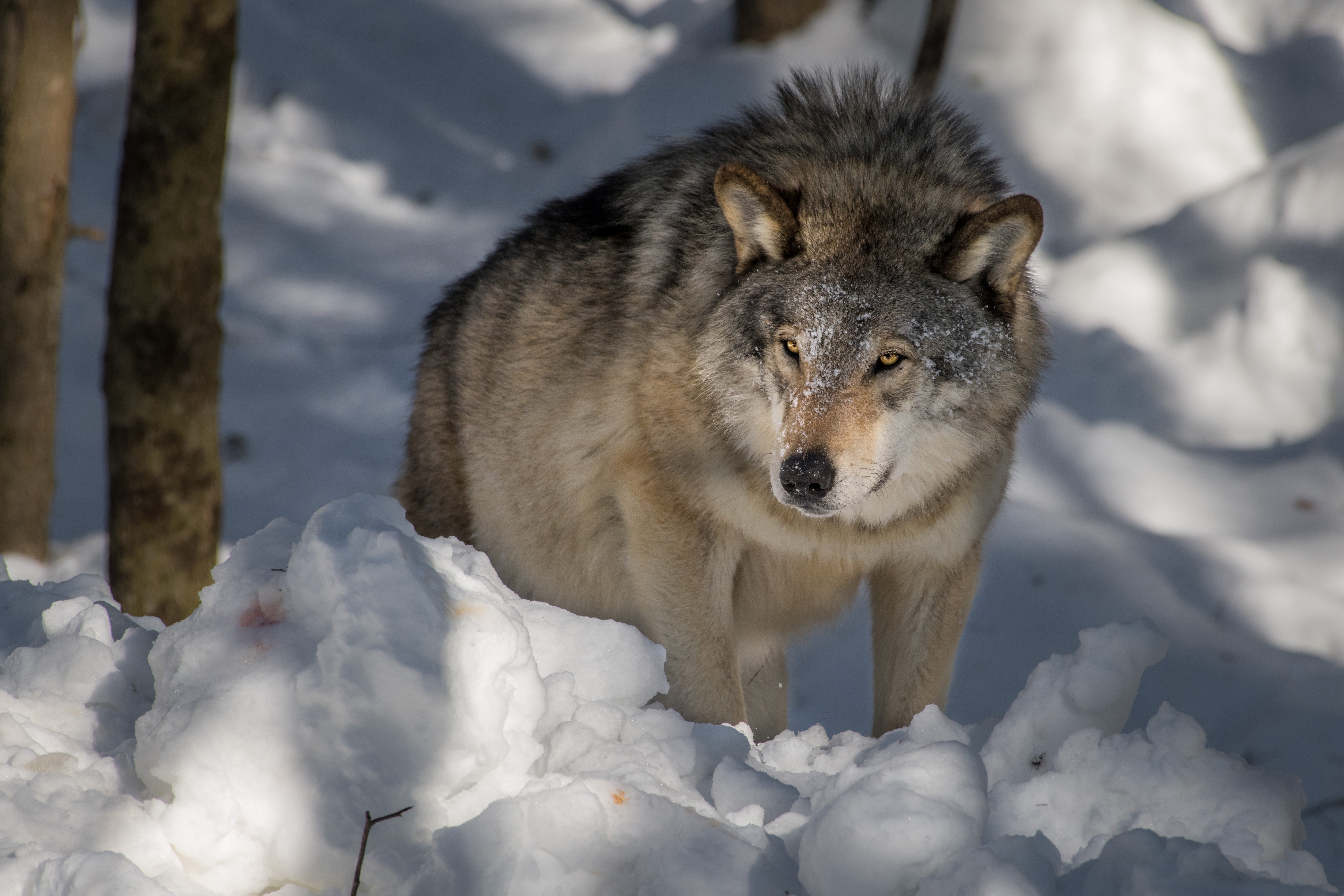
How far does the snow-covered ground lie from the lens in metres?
1.75

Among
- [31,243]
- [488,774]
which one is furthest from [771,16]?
[488,774]

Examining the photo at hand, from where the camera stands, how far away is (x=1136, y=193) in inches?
347

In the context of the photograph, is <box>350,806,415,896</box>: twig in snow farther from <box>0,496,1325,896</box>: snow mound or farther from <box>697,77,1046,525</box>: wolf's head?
<box>697,77,1046,525</box>: wolf's head

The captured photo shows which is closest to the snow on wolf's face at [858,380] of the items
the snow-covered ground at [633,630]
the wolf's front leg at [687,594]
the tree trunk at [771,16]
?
the wolf's front leg at [687,594]

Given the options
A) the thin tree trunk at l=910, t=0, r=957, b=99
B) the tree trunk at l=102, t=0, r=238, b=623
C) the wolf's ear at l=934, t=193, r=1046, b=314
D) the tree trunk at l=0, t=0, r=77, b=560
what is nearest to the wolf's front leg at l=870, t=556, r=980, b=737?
the wolf's ear at l=934, t=193, r=1046, b=314

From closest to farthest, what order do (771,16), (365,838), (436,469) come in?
(365,838) < (436,469) < (771,16)

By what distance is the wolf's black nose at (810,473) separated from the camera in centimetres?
267

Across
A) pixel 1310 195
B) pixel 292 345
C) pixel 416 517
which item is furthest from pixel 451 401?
pixel 1310 195

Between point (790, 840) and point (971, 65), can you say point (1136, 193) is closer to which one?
point (971, 65)

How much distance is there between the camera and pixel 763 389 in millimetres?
2904

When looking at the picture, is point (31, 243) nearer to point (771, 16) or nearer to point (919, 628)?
point (919, 628)

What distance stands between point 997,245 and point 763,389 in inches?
27.5

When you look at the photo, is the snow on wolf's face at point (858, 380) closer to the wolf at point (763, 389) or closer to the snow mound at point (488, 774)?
the wolf at point (763, 389)

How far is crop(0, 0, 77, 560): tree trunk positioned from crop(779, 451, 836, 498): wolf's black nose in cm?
400
